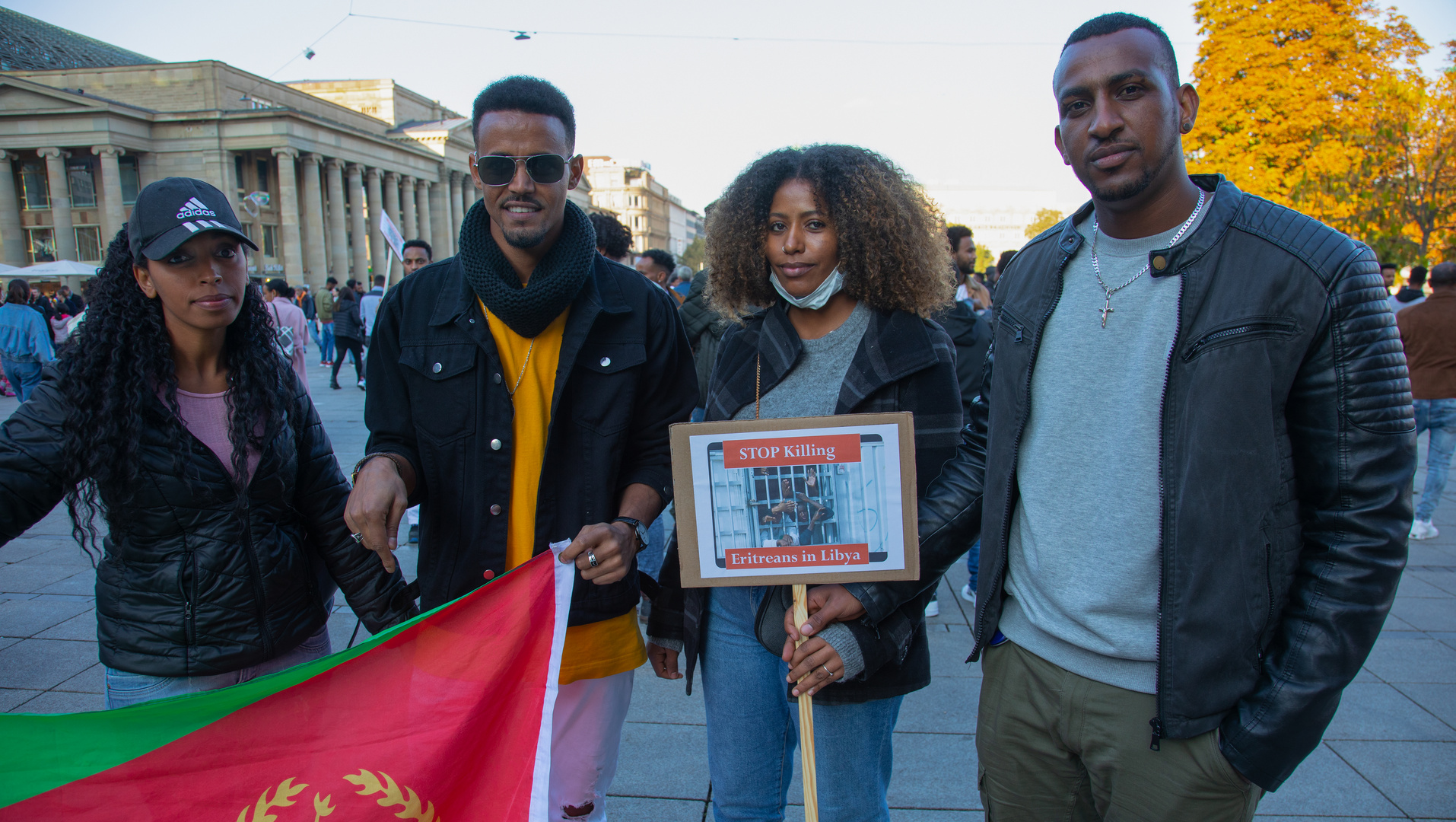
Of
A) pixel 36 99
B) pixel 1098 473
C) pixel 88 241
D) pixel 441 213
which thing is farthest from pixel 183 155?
pixel 1098 473

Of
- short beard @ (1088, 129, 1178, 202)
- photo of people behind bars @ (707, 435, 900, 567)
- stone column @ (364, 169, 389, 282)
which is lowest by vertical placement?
photo of people behind bars @ (707, 435, 900, 567)

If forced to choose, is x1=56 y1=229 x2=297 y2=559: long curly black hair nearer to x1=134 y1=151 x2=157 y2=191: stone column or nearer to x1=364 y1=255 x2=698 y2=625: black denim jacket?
x1=364 y1=255 x2=698 y2=625: black denim jacket

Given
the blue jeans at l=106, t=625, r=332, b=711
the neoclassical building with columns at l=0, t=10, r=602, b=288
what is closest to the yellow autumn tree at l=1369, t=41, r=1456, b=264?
the blue jeans at l=106, t=625, r=332, b=711

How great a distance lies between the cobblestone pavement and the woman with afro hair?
1139 mm

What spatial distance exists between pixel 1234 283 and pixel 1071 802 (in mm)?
1209

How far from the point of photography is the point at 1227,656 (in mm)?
1585

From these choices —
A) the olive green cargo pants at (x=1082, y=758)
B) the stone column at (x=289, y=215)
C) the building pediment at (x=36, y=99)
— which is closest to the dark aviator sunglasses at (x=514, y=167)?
the olive green cargo pants at (x=1082, y=758)

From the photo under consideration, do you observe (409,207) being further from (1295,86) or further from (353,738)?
(353,738)

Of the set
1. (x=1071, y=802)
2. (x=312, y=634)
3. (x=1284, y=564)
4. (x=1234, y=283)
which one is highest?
(x=1234, y=283)

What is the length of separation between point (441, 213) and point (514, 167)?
246ft

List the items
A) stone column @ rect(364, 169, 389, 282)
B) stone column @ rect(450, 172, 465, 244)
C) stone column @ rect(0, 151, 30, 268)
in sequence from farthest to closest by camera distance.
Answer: stone column @ rect(450, 172, 465, 244) → stone column @ rect(364, 169, 389, 282) → stone column @ rect(0, 151, 30, 268)

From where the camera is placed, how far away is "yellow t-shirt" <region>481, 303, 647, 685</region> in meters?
2.31

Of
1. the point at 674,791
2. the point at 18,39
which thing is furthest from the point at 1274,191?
the point at 18,39

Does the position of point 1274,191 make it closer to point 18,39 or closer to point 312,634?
point 312,634
